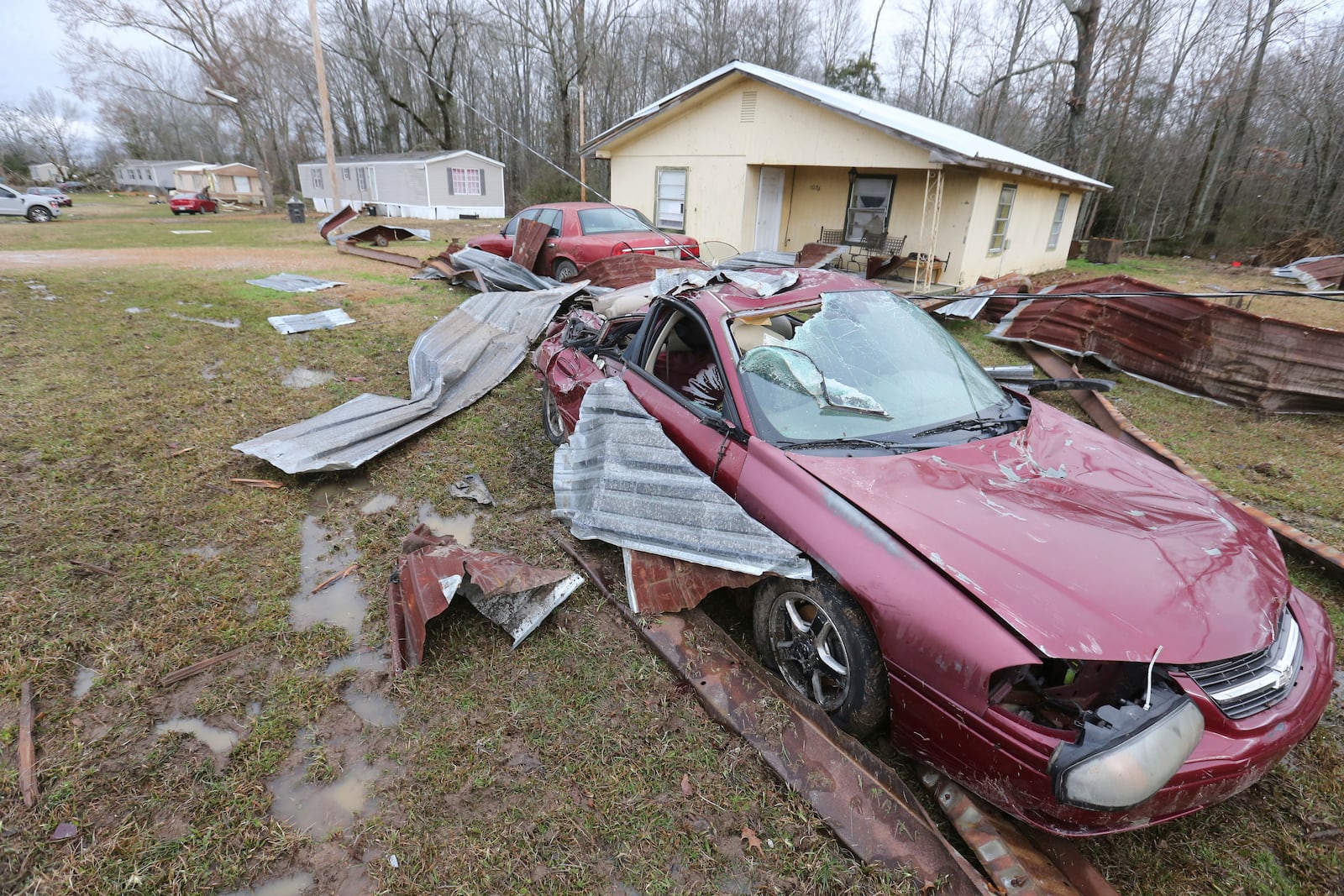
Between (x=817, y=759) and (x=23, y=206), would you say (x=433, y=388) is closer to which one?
(x=817, y=759)

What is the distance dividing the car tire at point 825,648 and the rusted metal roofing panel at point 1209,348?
3.87 meters

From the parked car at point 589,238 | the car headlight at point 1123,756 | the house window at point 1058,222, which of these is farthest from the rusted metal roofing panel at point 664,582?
the house window at point 1058,222

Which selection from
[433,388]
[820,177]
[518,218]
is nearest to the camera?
[433,388]

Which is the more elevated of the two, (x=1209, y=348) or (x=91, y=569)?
(x=1209, y=348)

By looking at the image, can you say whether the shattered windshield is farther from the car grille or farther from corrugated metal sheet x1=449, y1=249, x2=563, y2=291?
corrugated metal sheet x1=449, y1=249, x2=563, y2=291

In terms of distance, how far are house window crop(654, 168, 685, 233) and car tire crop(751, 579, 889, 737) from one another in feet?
45.2

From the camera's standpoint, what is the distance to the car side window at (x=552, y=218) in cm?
1035

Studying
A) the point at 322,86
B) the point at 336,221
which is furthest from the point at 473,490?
the point at 322,86

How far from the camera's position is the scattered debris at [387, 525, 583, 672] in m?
2.75

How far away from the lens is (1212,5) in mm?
24969

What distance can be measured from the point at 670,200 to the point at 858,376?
13.4 meters

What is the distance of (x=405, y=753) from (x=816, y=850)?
1.54m

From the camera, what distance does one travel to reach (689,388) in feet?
12.1

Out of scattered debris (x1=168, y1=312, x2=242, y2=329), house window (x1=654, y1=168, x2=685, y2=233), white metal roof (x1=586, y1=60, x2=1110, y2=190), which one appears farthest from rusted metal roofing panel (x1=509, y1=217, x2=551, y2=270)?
white metal roof (x1=586, y1=60, x2=1110, y2=190)
